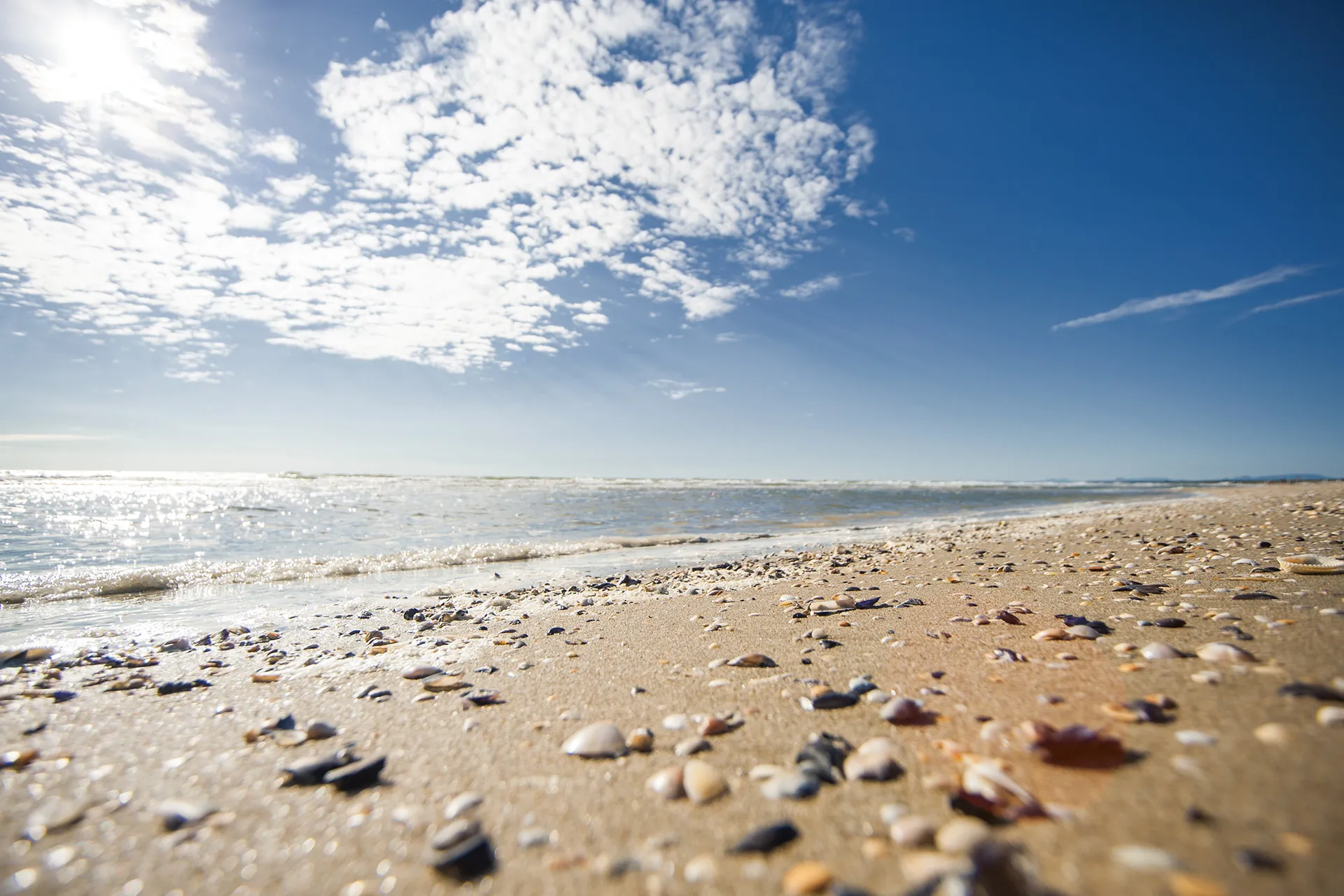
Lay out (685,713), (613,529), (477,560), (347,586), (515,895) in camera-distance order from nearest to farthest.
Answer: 1. (515,895)
2. (685,713)
3. (347,586)
4. (477,560)
5. (613,529)

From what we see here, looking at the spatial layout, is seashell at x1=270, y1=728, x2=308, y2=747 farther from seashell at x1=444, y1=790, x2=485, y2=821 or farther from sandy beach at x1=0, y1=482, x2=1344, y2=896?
seashell at x1=444, y1=790, x2=485, y2=821

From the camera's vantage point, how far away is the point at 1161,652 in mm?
3104

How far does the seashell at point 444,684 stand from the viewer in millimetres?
3807

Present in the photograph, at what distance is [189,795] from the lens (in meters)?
2.45

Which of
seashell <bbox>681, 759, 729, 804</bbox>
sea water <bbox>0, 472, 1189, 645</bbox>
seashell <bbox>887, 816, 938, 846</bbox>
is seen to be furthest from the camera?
sea water <bbox>0, 472, 1189, 645</bbox>

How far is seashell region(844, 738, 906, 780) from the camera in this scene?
85.3 inches

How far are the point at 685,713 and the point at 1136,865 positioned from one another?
203 cm

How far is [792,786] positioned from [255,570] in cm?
1147

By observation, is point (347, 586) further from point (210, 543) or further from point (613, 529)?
point (613, 529)

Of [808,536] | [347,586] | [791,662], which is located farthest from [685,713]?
[808,536]

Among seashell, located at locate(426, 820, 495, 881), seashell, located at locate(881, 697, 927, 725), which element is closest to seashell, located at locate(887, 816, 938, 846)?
seashell, located at locate(881, 697, 927, 725)

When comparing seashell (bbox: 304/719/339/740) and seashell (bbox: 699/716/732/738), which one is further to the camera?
seashell (bbox: 304/719/339/740)

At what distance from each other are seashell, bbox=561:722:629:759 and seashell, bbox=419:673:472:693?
1.43 metres

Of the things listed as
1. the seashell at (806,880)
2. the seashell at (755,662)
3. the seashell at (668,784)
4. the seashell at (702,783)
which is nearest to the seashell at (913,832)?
the seashell at (806,880)
